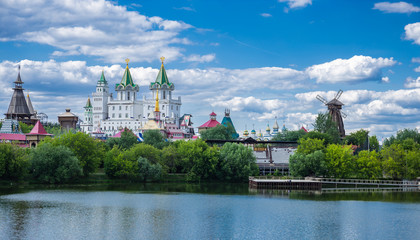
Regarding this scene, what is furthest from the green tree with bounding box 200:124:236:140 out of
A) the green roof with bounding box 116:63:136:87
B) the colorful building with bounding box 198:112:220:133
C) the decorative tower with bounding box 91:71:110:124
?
the decorative tower with bounding box 91:71:110:124

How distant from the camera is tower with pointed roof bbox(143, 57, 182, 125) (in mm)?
185250

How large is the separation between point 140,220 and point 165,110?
143099 millimetres

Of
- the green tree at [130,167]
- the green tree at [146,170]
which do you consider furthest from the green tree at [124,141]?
the green tree at [146,170]

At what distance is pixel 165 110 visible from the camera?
185 m

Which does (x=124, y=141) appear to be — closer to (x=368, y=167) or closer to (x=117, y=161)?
(x=117, y=161)

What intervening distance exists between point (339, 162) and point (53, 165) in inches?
1627

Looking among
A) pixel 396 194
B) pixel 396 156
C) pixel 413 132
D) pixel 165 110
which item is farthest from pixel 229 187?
pixel 165 110

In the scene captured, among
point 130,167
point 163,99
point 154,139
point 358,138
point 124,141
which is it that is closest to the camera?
point 130,167

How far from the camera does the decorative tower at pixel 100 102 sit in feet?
633

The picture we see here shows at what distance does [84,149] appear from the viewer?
76500 mm

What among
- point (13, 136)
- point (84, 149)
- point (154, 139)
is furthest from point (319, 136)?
point (13, 136)

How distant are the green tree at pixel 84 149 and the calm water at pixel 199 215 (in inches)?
449

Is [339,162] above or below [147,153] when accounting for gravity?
below

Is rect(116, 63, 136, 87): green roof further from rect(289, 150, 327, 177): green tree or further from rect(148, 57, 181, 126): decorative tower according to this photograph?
rect(289, 150, 327, 177): green tree
